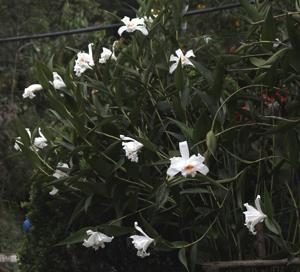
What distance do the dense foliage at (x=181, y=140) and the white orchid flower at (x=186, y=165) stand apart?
0.08 metres

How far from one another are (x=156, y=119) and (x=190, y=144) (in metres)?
0.56

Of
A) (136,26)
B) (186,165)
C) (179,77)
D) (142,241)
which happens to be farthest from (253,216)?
(136,26)

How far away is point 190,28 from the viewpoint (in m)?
7.88

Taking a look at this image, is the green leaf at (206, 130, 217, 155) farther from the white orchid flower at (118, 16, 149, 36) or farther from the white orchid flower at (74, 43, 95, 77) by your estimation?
the white orchid flower at (74, 43, 95, 77)

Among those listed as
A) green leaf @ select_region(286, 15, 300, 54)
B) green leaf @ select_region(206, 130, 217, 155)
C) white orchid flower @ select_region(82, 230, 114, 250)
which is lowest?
white orchid flower @ select_region(82, 230, 114, 250)

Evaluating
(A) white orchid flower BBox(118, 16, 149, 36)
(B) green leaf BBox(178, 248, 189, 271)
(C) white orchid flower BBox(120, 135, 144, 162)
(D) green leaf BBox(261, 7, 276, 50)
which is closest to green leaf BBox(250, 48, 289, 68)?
(D) green leaf BBox(261, 7, 276, 50)

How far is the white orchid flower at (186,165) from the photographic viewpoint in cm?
305

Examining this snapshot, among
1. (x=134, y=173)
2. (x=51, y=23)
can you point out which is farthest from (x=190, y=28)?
(x=134, y=173)

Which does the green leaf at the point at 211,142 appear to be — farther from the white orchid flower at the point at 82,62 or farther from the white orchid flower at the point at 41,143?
the white orchid flower at the point at 41,143

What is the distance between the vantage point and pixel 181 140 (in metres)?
3.56

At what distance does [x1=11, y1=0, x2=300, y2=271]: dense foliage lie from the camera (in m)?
3.31

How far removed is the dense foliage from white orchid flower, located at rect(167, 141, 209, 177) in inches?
3.3

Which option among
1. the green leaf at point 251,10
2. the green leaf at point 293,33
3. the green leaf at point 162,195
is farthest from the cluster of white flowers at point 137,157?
the green leaf at point 293,33

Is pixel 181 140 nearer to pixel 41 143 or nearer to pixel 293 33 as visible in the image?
pixel 293 33
